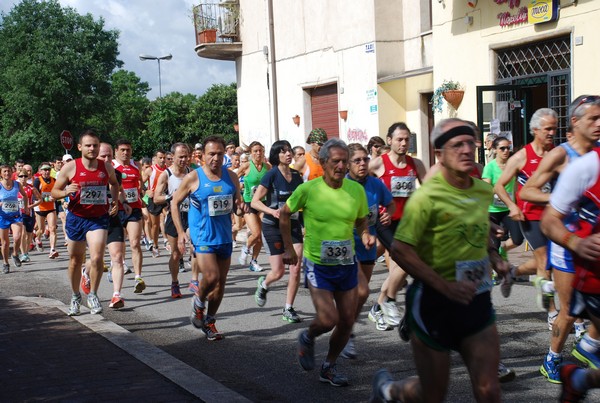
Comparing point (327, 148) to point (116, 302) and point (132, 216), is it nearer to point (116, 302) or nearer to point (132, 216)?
point (116, 302)

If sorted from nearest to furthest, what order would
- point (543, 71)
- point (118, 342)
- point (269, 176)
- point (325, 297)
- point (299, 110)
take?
point (325, 297), point (118, 342), point (269, 176), point (543, 71), point (299, 110)

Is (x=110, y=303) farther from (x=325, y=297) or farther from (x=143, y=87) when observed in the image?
(x=143, y=87)

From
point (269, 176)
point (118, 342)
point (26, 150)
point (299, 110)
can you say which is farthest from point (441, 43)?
point (26, 150)

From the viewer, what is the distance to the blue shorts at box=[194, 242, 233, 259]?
808 cm

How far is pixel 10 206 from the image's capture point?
15.1m

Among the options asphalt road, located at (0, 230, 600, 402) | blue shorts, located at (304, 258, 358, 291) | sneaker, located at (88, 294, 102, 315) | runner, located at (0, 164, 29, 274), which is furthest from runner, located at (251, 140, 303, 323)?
runner, located at (0, 164, 29, 274)

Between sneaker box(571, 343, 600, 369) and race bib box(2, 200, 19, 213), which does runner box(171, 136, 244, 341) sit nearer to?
sneaker box(571, 343, 600, 369)

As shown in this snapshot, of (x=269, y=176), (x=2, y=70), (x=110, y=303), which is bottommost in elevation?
(x=110, y=303)

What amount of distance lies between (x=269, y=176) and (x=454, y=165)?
4884 millimetres

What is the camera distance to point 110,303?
10.1 m

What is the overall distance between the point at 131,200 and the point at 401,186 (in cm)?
498

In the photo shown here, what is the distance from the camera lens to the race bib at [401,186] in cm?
856

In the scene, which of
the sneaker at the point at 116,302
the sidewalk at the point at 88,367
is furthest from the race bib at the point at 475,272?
the sneaker at the point at 116,302

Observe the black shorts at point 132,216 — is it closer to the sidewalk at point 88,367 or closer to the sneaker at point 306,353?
the sidewalk at point 88,367
